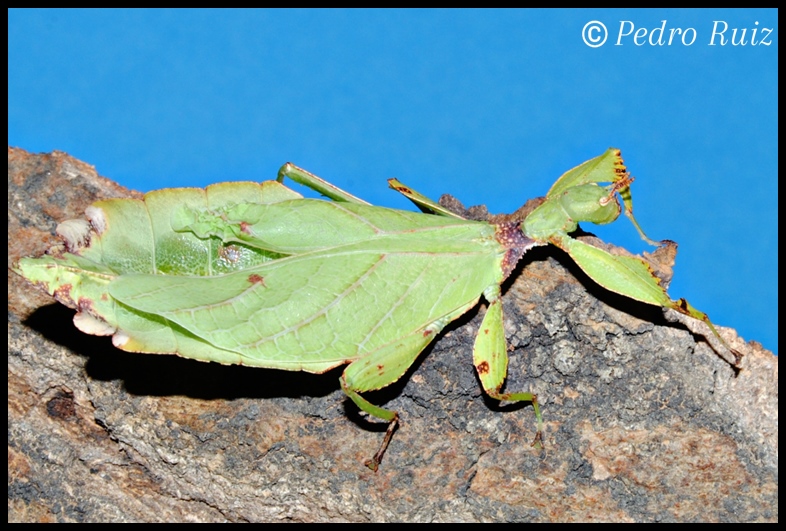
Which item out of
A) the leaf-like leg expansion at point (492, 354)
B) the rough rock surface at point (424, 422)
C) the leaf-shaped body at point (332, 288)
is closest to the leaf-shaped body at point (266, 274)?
the leaf-shaped body at point (332, 288)

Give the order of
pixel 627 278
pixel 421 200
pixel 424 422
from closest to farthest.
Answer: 1. pixel 627 278
2. pixel 424 422
3. pixel 421 200

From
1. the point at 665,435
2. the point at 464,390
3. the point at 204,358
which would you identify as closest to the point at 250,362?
the point at 204,358

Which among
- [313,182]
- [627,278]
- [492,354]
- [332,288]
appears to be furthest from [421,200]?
[627,278]

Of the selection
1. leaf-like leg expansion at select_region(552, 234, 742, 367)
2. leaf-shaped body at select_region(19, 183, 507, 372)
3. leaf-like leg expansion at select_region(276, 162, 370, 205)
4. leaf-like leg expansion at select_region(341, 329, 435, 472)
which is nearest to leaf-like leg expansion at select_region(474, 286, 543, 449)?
leaf-shaped body at select_region(19, 183, 507, 372)

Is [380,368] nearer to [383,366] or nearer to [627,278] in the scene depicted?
[383,366]

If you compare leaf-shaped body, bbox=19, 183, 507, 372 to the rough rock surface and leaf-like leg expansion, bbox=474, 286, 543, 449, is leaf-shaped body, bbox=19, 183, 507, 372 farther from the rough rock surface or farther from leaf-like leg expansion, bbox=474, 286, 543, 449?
the rough rock surface

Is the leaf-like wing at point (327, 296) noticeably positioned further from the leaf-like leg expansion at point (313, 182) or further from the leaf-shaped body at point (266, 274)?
the leaf-like leg expansion at point (313, 182)
